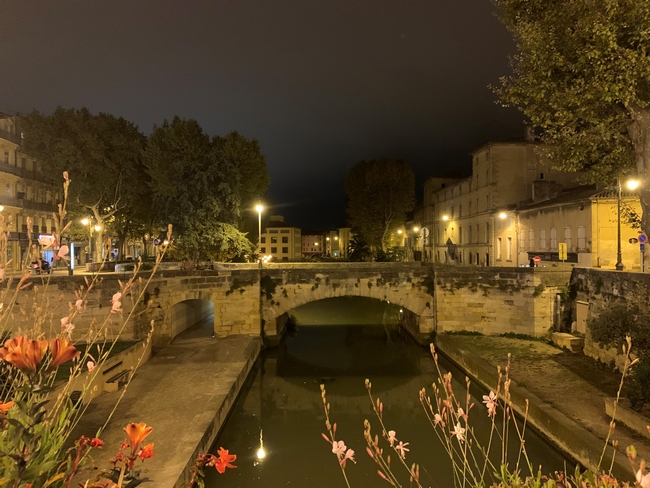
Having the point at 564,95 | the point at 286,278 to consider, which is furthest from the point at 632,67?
the point at 286,278

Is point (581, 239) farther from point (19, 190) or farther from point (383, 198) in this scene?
point (19, 190)

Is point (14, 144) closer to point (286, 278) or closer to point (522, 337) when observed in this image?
point (286, 278)

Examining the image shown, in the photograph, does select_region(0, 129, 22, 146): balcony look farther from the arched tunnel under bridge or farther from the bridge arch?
the arched tunnel under bridge

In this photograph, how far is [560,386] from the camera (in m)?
13.5

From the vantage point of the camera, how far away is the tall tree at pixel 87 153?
26266mm

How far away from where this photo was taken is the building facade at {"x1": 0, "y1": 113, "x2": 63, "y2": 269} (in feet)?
101

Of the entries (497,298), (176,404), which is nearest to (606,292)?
(497,298)

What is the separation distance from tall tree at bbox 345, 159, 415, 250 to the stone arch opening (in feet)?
61.3

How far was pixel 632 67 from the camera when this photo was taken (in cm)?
1030

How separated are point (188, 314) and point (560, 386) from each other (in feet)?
60.9

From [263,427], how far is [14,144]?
30.3 m

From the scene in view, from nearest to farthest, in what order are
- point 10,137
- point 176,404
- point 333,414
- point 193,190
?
point 176,404
point 333,414
point 193,190
point 10,137

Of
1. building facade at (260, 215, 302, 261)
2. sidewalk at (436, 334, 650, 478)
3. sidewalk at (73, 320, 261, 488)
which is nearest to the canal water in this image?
sidewalk at (436, 334, 650, 478)

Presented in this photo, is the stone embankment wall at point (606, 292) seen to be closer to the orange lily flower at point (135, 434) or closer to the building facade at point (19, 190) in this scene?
the orange lily flower at point (135, 434)
